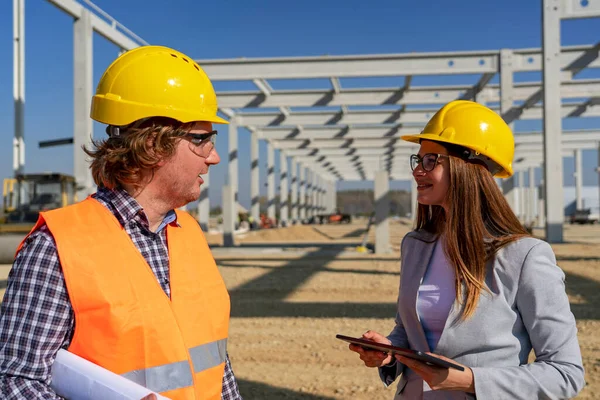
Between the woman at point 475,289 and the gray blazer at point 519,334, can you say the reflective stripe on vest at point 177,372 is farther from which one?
the gray blazer at point 519,334

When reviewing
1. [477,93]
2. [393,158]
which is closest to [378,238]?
[477,93]

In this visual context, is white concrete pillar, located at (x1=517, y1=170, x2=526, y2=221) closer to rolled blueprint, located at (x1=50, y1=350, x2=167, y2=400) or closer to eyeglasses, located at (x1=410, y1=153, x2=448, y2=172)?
eyeglasses, located at (x1=410, y1=153, x2=448, y2=172)

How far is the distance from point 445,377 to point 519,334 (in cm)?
36

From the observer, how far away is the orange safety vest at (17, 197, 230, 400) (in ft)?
4.42

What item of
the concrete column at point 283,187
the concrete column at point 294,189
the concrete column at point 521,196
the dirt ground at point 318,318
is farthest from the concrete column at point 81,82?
the concrete column at point 521,196

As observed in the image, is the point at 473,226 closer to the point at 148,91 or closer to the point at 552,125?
the point at 148,91

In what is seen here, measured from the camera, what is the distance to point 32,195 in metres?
15.5

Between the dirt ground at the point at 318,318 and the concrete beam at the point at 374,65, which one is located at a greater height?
the concrete beam at the point at 374,65

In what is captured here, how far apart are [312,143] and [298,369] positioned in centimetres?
2385

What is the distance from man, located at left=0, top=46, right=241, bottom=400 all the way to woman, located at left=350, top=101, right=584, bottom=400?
663 mm

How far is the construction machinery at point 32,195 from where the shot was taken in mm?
15211

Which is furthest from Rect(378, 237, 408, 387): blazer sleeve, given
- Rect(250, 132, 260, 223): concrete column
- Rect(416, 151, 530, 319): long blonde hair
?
Rect(250, 132, 260, 223): concrete column

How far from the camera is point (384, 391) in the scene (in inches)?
178

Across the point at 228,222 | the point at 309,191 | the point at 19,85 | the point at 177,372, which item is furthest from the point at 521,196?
the point at 177,372
